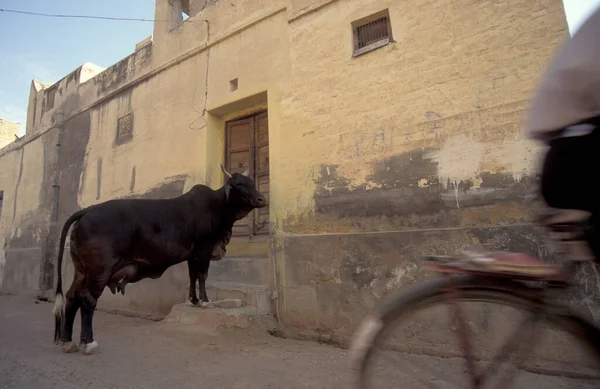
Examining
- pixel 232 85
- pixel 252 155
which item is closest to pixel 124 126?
pixel 232 85

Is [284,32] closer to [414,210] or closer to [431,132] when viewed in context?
[431,132]

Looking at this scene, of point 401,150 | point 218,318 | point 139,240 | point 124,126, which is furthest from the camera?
point 124,126

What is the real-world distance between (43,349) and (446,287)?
4352mm

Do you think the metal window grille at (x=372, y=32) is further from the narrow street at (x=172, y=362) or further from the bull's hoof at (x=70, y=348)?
the bull's hoof at (x=70, y=348)

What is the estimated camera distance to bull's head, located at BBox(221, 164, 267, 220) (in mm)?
4633

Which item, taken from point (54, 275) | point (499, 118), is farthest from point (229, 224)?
point (54, 275)

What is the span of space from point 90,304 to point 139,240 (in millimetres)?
788

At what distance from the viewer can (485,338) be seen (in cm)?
124

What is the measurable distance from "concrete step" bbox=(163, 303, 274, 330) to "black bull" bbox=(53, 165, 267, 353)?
191 mm

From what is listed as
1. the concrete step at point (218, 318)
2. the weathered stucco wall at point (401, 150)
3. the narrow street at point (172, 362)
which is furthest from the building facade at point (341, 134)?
the narrow street at point (172, 362)

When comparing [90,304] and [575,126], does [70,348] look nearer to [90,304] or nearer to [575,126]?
[90,304]

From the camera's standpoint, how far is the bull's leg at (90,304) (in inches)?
139

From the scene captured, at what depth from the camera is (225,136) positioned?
6422 mm

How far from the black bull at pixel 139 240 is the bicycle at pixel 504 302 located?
10.9 ft
